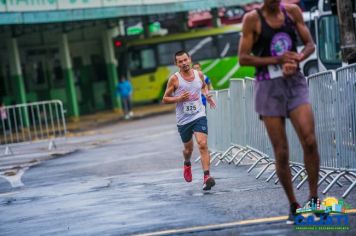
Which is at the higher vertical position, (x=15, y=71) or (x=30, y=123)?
(x=15, y=71)

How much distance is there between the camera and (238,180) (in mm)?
11773

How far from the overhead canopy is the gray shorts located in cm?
2380

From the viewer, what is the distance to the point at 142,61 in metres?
A: 42.9

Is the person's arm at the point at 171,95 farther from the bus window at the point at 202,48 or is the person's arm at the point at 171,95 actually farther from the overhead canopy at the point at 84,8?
the bus window at the point at 202,48

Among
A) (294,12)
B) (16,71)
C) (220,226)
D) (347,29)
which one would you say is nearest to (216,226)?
(220,226)

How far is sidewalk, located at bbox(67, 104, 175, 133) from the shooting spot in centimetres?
3375

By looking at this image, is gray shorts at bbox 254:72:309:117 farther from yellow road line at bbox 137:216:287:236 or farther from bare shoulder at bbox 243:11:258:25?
yellow road line at bbox 137:216:287:236

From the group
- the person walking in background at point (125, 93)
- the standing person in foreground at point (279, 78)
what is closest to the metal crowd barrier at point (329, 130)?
the standing person in foreground at point (279, 78)

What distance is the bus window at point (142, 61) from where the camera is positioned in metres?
42.8

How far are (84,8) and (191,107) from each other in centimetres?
2341

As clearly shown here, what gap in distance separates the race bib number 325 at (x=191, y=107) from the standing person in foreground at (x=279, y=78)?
4177 mm

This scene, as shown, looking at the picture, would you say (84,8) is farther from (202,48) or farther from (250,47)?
(250,47)

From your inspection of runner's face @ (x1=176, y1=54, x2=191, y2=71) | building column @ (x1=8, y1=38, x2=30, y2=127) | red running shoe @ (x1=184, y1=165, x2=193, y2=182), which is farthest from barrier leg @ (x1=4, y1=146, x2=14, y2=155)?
runner's face @ (x1=176, y1=54, x2=191, y2=71)

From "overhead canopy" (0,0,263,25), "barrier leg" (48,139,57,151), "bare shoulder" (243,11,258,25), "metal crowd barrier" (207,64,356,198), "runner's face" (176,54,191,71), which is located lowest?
"barrier leg" (48,139,57,151)
